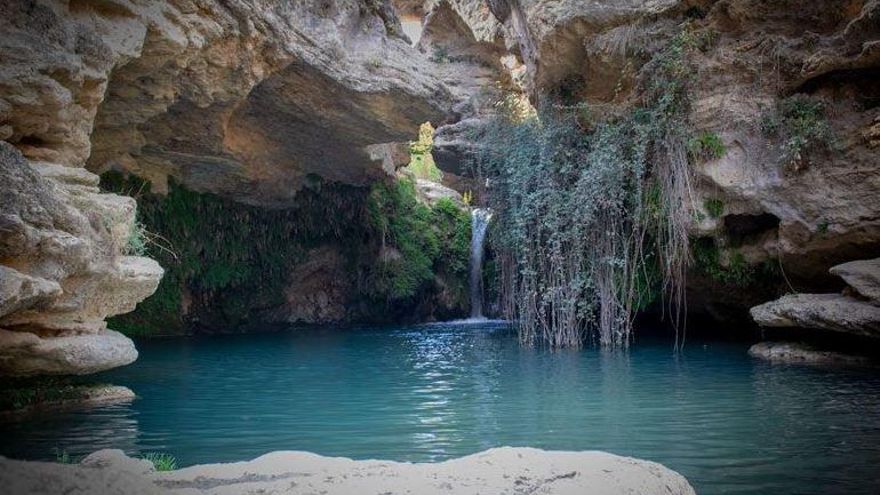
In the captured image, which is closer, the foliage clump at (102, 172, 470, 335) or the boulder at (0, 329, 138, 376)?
the boulder at (0, 329, 138, 376)

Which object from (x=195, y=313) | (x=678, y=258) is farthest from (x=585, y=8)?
(x=195, y=313)

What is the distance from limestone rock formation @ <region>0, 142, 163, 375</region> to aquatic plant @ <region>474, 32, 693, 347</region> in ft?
23.3

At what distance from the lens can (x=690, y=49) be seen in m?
11.9

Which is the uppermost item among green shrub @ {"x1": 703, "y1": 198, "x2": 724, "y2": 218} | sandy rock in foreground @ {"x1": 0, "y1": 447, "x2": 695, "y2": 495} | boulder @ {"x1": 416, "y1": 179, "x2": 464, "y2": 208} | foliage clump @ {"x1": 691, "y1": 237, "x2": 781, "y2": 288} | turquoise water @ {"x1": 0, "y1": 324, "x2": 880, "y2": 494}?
boulder @ {"x1": 416, "y1": 179, "x2": 464, "y2": 208}

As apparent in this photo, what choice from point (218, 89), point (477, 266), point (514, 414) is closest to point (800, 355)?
point (514, 414)

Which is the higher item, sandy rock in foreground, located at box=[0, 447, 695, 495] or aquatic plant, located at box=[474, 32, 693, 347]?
aquatic plant, located at box=[474, 32, 693, 347]

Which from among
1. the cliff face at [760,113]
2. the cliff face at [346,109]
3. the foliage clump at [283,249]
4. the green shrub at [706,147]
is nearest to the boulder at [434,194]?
the foliage clump at [283,249]

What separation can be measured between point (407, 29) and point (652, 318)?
58.6 ft

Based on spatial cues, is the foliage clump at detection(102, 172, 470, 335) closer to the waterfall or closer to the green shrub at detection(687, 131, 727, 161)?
the waterfall

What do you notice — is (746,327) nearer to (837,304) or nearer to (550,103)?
(837,304)

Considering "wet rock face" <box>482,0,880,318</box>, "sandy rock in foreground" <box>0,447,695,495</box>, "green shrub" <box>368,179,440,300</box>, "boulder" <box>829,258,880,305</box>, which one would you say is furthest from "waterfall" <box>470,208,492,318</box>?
"sandy rock in foreground" <box>0,447,695,495</box>

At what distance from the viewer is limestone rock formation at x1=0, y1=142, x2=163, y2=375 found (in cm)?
532

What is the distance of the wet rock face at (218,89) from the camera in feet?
22.9

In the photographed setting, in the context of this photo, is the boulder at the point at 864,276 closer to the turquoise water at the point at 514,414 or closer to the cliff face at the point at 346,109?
the cliff face at the point at 346,109
